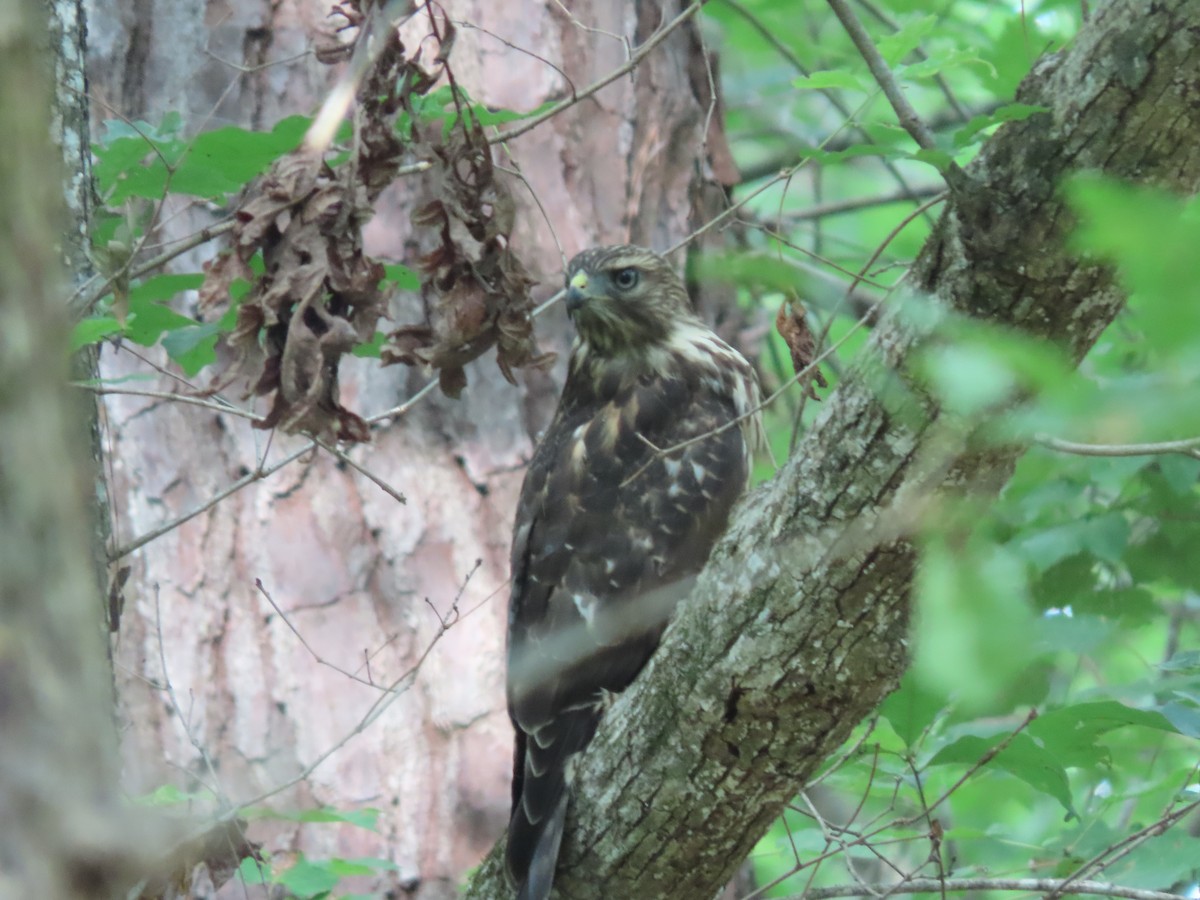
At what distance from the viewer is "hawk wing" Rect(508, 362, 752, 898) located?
3.23 m

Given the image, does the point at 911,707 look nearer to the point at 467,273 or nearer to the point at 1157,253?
the point at 467,273

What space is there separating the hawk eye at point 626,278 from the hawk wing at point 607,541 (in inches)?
11.9

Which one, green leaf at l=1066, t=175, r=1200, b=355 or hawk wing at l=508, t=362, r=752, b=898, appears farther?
hawk wing at l=508, t=362, r=752, b=898

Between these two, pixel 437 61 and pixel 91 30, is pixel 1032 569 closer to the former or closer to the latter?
pixel 437 61

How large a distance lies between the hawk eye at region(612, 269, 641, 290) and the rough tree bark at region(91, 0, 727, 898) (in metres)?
0.21

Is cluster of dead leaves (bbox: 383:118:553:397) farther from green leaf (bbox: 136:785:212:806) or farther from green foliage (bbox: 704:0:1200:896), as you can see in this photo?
green leaf (bbox: 136:785:212:806)

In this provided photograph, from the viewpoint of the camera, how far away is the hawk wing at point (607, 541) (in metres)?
3.23

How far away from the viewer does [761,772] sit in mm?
2281

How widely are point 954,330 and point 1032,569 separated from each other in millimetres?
2371

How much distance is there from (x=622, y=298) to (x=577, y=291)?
0.18m

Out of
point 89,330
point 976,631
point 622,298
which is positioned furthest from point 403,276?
point 976,631

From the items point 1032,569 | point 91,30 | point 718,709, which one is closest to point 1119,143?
point 718,709

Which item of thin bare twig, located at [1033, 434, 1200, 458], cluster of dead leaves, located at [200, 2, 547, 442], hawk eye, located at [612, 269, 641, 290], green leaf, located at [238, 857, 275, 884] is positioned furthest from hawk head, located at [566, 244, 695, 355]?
thin bare twig, located at [1033, 434, 1200, 458]

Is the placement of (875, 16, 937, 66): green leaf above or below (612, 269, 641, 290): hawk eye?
below
